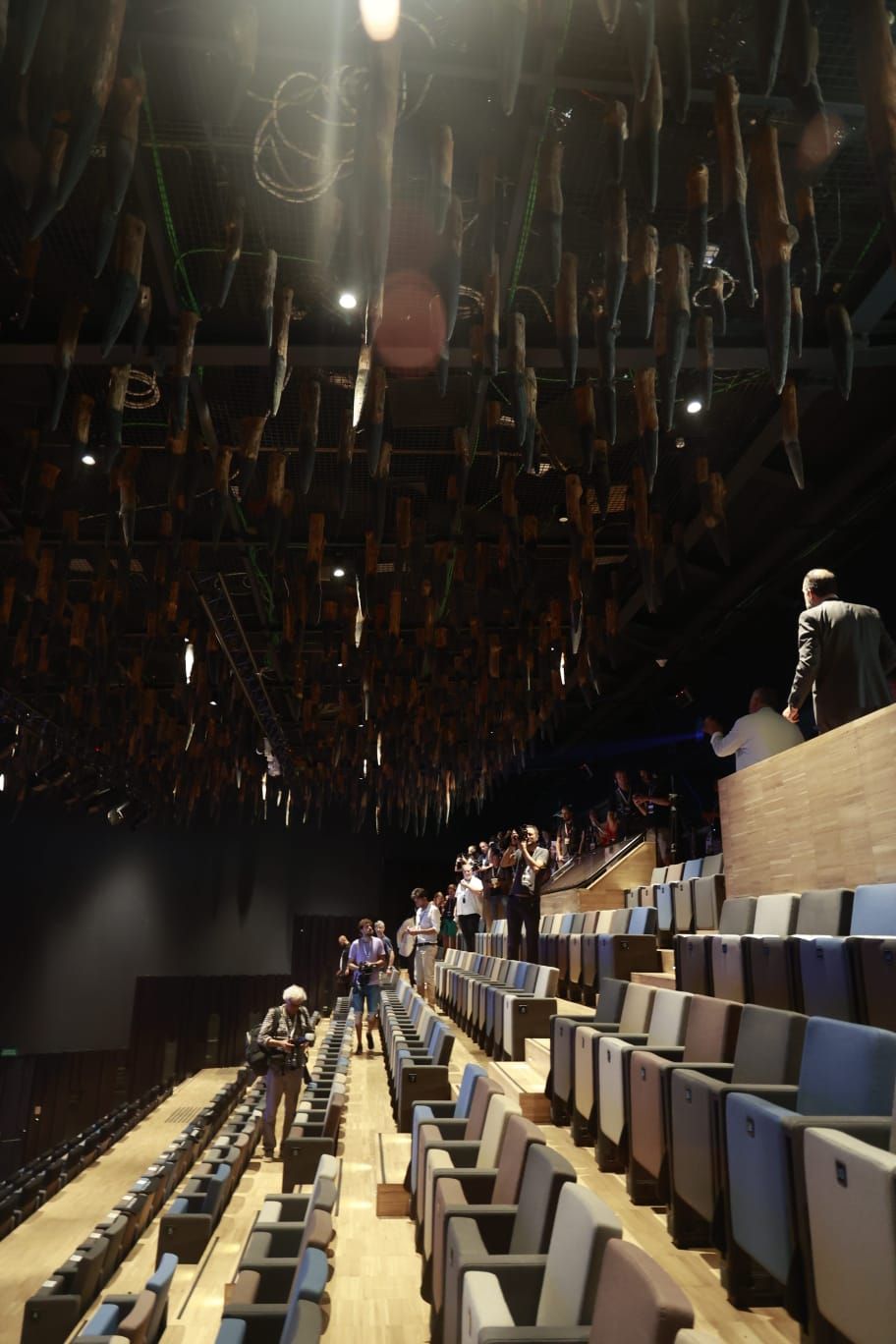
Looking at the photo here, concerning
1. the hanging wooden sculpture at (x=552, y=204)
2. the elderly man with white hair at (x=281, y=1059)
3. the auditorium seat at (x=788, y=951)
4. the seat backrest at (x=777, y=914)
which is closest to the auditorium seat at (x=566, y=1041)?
the seat backrest at (x=777, y=914)

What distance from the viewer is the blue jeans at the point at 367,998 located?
9.62 meters

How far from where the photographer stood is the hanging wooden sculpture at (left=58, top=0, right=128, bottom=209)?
223 cm

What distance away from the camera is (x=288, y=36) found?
3.25 meters

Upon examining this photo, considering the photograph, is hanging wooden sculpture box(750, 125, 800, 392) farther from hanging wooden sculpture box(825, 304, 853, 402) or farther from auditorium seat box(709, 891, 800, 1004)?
auditorium seat box(709, 891, 800, 1004)

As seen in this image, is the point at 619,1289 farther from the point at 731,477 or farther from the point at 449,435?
the point at 731,477

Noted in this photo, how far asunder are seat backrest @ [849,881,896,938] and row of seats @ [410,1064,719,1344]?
50.1 inches

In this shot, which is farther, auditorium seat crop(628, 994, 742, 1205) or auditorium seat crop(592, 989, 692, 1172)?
auditorium seat crop(592, 989, 692, 1172)

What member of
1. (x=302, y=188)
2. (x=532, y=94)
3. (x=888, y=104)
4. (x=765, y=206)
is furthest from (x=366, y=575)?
(x=888, y=104)

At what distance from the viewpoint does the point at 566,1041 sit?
379 cm

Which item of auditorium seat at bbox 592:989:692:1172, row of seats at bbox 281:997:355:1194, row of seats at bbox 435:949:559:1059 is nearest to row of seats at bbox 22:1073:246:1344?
row of seats at bbox 281:997:355:1194

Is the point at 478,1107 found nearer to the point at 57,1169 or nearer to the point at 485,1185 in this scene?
the point at 485,1185

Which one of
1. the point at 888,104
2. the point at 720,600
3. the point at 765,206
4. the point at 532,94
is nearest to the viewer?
the point at 888,104

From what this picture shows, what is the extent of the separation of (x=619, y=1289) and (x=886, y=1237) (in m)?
0.43

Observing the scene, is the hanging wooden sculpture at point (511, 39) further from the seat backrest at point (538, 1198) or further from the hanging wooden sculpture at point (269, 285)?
the seat backrest at point (538, 1198)
